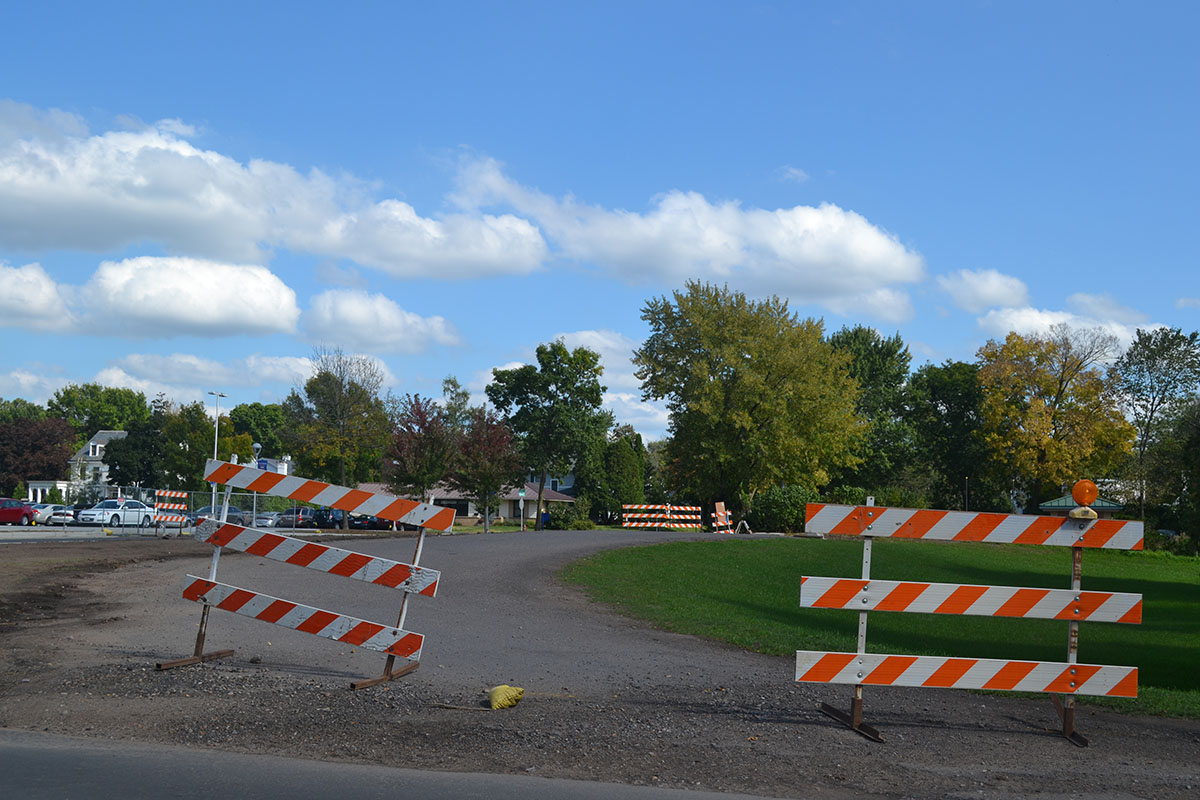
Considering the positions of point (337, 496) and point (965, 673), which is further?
point (337, 496)

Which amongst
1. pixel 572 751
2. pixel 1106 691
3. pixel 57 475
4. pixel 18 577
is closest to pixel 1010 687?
pixel 1106 691

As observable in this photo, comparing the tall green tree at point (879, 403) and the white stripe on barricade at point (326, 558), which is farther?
the tall green tree at point (879, 403)

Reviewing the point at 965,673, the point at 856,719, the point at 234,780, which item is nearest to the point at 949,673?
the point at 965,673

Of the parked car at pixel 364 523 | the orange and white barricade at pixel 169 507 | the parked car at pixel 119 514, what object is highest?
the orange and white barricade at pixel 169 507

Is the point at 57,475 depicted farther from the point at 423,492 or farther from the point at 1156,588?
the point at 1156,588

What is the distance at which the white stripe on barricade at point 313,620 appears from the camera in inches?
336

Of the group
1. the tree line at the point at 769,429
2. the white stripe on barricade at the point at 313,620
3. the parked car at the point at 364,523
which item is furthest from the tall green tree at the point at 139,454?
the white stripe on barricade at the point at 313,620

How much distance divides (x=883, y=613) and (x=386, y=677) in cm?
1277

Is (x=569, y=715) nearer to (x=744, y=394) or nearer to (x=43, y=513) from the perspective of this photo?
(x=744, y=394)

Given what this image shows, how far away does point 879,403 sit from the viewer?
75.7m

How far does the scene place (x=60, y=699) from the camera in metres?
7.59

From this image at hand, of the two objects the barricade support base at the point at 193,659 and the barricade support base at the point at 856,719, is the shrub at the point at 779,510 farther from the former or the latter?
the barricade support base at the point at 193,659

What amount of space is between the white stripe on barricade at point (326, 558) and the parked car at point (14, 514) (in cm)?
5000

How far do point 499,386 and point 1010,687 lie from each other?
225ft
